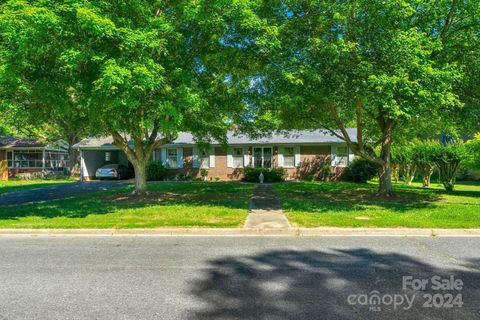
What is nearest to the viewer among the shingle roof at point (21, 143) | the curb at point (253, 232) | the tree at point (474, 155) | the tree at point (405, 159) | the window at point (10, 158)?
the curb at point (253, 232)

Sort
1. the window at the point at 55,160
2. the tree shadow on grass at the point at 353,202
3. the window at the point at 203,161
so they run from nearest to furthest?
the tree shadow on grass at the point at 353,202 < the window at the point at 203,161 < the window at the point at 55,160

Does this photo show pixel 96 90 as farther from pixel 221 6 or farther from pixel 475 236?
pixel 475 236

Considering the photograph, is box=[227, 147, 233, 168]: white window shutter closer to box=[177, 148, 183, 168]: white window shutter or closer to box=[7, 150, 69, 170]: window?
box=[177, 148, 183, 168]: white window shutter

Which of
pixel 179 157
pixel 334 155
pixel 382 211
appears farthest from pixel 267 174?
pixel 382 211

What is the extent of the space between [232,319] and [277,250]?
10.5 ft

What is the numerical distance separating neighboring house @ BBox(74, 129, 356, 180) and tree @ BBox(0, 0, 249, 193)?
12025 millimetres

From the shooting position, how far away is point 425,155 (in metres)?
19.6

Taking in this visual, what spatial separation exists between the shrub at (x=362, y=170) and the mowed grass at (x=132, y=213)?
12.4 m

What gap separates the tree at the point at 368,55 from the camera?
9.38 meters

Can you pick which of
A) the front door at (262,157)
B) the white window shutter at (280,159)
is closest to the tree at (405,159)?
the white window shutter at (280,159)

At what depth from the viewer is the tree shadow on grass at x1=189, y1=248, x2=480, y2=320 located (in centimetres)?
399

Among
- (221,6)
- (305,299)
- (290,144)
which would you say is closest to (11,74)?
(221,6)

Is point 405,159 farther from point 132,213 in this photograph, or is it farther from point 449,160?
point 132,213

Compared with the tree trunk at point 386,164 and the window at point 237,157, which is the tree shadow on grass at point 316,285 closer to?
the tree trunk at point 386,164
